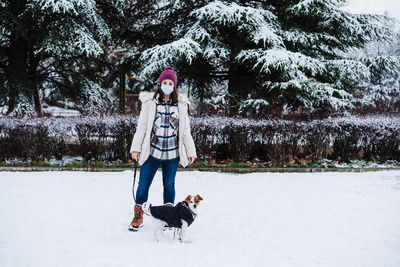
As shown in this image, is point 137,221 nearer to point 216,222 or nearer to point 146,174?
point 146,174

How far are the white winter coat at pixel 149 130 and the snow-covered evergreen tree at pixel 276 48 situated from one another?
166 inches

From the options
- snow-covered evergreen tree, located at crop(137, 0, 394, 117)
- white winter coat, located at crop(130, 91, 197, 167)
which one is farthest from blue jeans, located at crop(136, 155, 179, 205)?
snow-covered evergreen tree, located at crop(137, 0, 394, 117)

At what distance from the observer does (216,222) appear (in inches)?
152

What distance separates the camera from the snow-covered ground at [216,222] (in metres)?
2.90

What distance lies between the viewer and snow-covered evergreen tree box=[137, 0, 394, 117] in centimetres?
778

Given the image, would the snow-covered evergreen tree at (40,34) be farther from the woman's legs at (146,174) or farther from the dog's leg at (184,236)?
the dog's leg at (184,236)

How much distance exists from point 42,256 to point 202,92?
28.1 feet

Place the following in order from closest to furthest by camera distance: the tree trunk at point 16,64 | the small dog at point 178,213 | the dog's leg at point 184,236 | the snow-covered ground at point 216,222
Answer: the snow-covered ground at point 216,222 < the small dog at point 178,213 < the dog's leg at point 184,236 < the tree trunk at point 16,64

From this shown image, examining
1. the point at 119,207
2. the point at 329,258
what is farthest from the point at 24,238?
the point at 329,258

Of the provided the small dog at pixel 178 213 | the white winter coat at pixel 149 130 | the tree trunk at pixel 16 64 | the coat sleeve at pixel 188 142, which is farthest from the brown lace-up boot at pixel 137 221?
the tree trunk at pixel 16 64

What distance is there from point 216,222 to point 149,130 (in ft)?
4.85

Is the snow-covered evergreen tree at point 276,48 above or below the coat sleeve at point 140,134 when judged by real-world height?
above

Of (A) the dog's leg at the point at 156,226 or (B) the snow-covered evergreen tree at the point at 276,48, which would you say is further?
(B) the snow-covered evergreen tree at the point at 276,48

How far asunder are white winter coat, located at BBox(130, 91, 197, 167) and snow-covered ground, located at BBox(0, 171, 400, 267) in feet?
3.03
